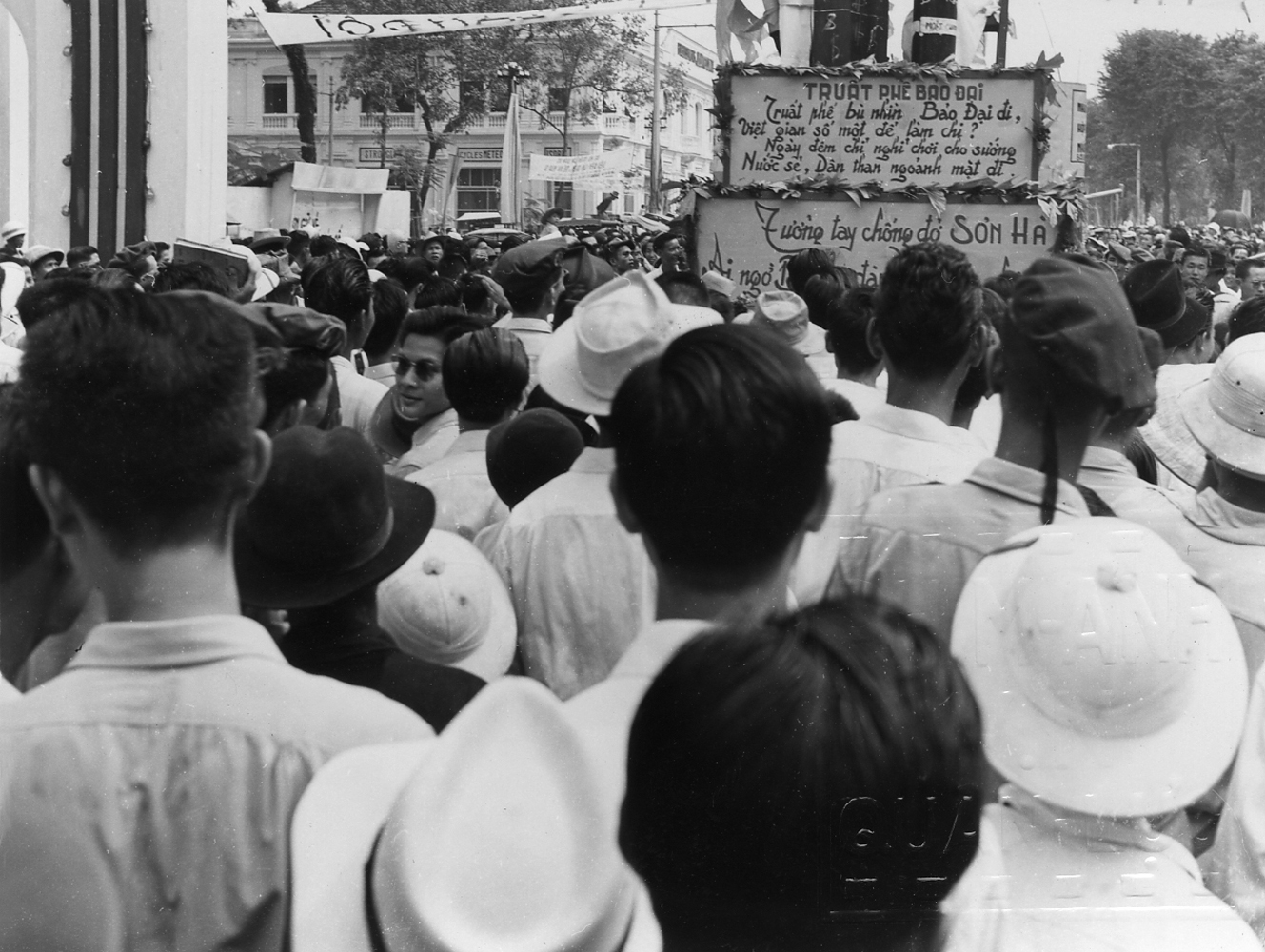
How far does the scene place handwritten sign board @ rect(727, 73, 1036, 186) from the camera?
17.6 ft

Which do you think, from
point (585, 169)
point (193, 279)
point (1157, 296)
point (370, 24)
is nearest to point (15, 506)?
point (193, 279)

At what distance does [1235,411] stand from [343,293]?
2255 mm

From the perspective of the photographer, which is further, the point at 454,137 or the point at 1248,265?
the point at 454,137

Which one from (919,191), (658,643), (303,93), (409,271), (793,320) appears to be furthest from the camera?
(303,93)

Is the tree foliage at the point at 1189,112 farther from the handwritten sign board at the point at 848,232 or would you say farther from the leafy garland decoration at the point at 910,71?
the leafy garland decoration at the point at 910,71

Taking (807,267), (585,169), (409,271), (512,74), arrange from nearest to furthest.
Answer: (807,267)
(409,271)
(512,74)
(585,169)

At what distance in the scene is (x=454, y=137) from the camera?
40.8ft

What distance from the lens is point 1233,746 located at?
203 centimetres

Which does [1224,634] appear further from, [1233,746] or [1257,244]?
[1257,244]

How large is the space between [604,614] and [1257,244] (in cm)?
768

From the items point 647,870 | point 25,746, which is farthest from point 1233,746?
point 25,746

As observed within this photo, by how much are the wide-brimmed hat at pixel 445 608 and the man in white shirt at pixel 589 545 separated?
12 cm

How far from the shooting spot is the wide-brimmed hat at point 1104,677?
1915mm

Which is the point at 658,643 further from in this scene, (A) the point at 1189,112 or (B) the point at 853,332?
(A) the point at 1189,112
